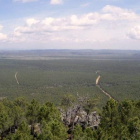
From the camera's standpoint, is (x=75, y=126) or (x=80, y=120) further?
(x=80, y=120)

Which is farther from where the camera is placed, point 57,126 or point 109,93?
point 109,93

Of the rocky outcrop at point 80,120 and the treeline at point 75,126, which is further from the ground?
the treeline at point 75,126

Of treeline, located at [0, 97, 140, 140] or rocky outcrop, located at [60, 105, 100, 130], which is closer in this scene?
treeline, located at [0, 97, 140, 140]

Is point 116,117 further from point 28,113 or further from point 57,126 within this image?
point 28,113

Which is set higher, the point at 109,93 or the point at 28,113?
the point at 28,113

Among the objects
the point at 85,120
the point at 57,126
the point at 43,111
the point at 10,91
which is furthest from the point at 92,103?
the point at 10,91

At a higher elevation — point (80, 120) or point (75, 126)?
point (75, 126)

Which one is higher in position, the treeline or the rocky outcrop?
the treeline

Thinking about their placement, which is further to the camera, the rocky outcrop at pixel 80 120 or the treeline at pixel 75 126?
the rocky outcrop at pixel 80 120
